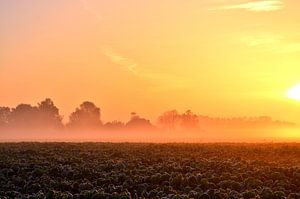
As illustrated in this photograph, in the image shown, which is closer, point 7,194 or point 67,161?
point 7,194

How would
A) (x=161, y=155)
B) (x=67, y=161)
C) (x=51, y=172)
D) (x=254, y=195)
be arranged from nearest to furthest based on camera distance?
(x=254, y=195)
(x=51, y=172)
(x=67, y=161)
(x=161, y=155)

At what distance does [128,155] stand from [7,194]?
16895mm

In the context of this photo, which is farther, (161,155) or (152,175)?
(161,155)

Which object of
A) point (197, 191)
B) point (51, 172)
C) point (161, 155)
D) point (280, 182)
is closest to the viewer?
point (197, 191)

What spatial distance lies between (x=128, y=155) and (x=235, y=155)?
8359 mm

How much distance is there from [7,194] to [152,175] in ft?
24.4

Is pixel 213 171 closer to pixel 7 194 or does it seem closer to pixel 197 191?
pixel 197 191

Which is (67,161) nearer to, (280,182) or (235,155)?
(235,155)

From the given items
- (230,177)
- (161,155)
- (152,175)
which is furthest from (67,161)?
(230,177)

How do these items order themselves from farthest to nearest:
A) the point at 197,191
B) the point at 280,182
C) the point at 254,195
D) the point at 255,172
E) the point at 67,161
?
the point at 67,161 → the point at 255,172 → the point at 280,182 → the point at 197,191 → the point at 254,195

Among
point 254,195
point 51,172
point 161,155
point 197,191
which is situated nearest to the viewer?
point 254,195

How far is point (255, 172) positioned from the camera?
28688 millimetres

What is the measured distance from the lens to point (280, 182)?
25.9 metres

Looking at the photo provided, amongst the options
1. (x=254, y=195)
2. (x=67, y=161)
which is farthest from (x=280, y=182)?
(x=67, y=161)
